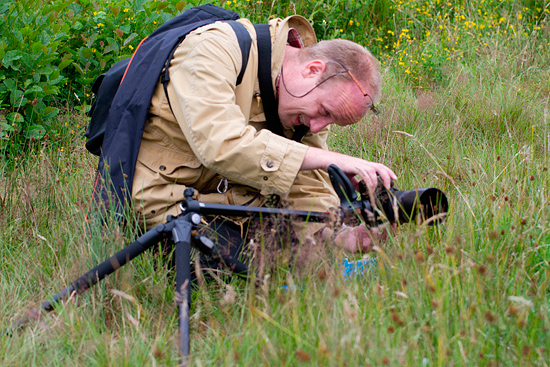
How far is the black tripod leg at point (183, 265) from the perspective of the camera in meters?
2.00

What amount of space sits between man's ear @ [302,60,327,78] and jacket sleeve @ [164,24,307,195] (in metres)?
0.40

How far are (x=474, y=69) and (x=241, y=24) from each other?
3.20m

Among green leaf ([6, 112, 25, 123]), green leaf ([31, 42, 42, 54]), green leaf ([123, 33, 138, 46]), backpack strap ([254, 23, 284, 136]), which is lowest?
green leaf ([6, 112, 25, 123])

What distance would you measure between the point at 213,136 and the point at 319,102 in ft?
1.99

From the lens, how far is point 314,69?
106 inches

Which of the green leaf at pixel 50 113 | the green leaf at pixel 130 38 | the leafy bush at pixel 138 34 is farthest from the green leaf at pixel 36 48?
the green leaf at pixel 130 38

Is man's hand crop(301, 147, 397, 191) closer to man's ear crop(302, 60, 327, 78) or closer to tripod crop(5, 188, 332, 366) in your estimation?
tripod crop(5, 188, 332, 366)

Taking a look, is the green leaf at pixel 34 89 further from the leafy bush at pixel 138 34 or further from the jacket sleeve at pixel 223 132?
the jacket sleeve at pixel 223 132

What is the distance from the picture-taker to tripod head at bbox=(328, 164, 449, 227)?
2254 mm

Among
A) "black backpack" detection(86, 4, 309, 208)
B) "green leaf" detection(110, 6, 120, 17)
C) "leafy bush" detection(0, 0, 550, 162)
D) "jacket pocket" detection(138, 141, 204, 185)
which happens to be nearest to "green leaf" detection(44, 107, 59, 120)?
A: "leafy bush" detection(0, 0, 550, 162)

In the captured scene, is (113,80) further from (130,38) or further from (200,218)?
(130,38)

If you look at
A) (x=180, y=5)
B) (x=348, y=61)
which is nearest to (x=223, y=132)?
(x=348, y=61)

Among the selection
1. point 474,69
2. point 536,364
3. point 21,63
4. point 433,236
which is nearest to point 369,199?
point 433,236

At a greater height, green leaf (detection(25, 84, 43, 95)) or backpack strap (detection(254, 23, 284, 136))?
backpack strap (detection(254, 23, 284, 136))
